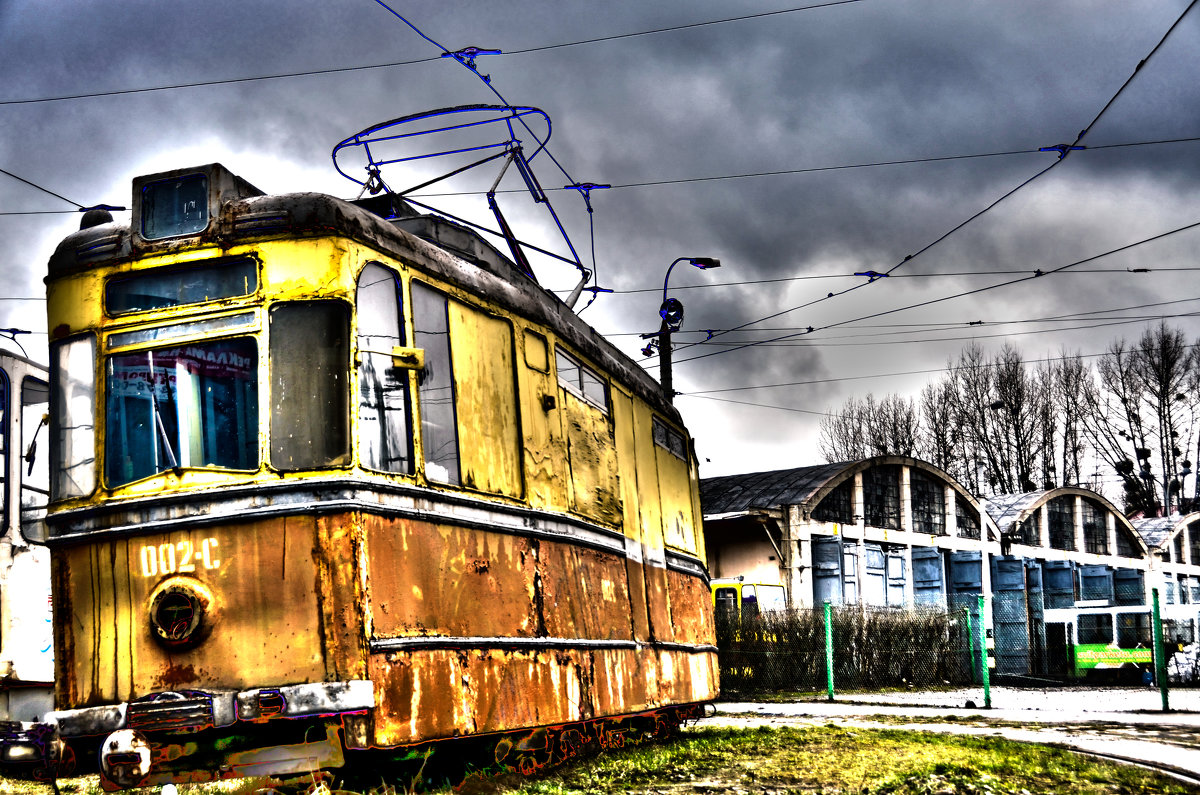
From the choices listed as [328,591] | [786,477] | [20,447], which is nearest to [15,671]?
[20,447]

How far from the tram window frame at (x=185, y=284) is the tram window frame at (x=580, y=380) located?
2432 millimetres

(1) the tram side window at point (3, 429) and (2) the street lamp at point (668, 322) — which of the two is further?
(2) the street lamp at point (668, 322)

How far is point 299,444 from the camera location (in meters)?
5.96

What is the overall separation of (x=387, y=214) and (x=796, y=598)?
18392mm

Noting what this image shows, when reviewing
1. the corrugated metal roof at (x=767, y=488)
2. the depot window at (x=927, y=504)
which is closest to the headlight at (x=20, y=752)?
the corrugated metal roof at (x=767, y=488)

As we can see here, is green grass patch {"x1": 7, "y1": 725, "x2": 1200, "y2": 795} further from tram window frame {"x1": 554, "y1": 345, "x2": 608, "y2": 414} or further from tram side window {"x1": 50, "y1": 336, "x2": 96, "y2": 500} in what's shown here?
tram window frame {"x1": 554, "y1": 345, "x2": 608, "y2": 414}

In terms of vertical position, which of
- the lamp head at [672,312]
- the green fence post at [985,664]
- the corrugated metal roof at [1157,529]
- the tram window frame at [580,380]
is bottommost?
the green fence post at [985,664]

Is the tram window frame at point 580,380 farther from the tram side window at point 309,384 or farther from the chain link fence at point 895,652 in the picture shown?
the chain link fence at point 895,652

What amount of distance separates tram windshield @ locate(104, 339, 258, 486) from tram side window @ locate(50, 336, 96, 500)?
167mm

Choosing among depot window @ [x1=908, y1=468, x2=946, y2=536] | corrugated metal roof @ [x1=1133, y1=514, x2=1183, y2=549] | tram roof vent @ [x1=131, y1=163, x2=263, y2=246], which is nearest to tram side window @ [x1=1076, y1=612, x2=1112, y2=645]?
depot window @ [x1=908, y1=468, x2=946, y2=536]

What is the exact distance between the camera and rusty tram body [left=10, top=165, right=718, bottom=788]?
5.68 m

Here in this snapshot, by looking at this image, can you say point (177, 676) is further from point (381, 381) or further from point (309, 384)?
point (381, 381)

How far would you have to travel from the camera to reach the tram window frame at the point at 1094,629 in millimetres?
23125

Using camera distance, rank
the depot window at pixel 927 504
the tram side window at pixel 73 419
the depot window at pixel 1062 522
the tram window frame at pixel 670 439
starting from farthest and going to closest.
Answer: the depot window at pixel 1062 522, the depot window at pixel 927 504, the tram window frame at pixel 670 439, the tram side window at pixel 73 419
